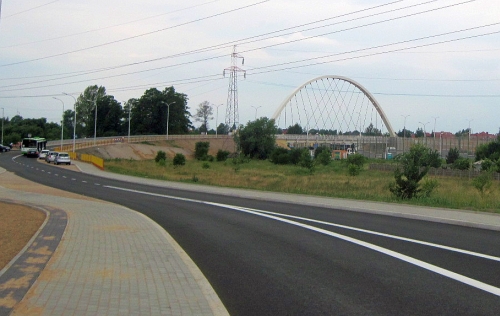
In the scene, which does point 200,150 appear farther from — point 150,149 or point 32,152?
point 32,152

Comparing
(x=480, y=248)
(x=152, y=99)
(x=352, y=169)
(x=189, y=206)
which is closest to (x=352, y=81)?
(x=152, y=99)

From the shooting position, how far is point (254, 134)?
106500 mm

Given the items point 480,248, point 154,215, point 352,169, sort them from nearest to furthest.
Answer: point 480,248, point 154,215, point 352,169

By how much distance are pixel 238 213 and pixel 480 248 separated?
9589mm

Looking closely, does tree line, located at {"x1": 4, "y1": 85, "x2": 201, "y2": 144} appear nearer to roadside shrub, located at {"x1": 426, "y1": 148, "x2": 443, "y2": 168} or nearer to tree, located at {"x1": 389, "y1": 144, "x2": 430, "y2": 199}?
roadside shrub, located at {"x1": 426, "y1": 148, "x2": 443, "y2": 168}

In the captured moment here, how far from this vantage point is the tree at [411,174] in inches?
1016

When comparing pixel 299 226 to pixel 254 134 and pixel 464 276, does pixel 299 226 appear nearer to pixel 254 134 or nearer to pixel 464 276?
pixel 464 276

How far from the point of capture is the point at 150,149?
104625mm

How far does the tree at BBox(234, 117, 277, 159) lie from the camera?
106188 mm

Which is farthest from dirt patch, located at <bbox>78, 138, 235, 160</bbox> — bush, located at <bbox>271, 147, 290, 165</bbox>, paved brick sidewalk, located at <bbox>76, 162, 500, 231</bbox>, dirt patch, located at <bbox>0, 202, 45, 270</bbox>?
dirt patch, located at <bbox>0, 202, 45, 270</bbox>

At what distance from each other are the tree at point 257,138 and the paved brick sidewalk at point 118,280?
92595 millimetres

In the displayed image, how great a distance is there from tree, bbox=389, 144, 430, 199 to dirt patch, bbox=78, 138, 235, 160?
70363mm

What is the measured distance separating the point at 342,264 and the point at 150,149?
96.8 meters

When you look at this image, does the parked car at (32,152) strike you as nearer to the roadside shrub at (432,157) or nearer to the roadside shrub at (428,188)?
the roadside shrub at (432,157)
